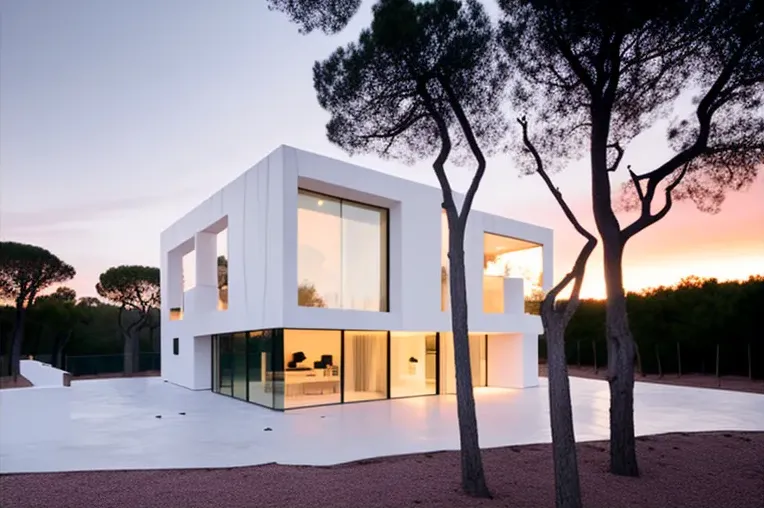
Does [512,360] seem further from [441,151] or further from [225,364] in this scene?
[441,151]

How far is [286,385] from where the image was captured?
541 inches

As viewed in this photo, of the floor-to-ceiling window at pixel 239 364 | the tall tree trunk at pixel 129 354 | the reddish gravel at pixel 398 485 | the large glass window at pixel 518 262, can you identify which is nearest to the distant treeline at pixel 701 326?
the large glass window at pixel 518 262

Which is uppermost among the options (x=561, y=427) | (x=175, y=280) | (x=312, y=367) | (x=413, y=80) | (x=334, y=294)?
(x=413, y=80)

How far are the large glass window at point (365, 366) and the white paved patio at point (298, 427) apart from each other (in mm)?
602

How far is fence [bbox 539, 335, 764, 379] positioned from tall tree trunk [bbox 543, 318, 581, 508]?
19.1 meters

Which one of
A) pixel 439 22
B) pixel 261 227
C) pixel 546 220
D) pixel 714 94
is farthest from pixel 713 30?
pixel 546 220

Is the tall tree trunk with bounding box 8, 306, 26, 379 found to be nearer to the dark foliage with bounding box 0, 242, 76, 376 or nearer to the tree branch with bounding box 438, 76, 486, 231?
the dark foliage with bounding box 0, 242, 76, 376

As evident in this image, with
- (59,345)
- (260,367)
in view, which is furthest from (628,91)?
(59,345)

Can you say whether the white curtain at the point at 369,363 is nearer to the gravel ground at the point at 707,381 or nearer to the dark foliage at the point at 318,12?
the dark foliage at the point at 318,12

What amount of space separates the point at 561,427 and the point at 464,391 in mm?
1126

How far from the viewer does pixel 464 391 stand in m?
6.39

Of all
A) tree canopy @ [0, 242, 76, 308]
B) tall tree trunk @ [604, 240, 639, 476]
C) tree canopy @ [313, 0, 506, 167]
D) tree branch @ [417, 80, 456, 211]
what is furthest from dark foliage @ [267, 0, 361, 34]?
tree canopy @ [0, 242, 76, 308]

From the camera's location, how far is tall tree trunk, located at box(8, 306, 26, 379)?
29391mm

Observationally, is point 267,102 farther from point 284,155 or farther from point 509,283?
point 509,283
